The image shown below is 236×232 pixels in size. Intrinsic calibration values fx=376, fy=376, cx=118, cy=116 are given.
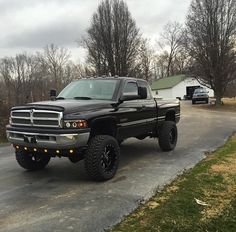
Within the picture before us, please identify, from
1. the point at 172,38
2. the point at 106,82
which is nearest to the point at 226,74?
the point at 106,82

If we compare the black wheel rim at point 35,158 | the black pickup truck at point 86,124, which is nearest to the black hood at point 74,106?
the black pickup truck at point 86,124

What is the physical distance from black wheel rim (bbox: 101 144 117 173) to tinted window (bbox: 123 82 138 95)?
4.84 feet

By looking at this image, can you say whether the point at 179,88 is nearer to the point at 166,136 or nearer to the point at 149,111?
the point at 166,136

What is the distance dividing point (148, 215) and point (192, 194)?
3.78ft

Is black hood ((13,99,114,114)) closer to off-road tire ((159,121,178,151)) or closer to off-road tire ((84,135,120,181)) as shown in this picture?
off-road tire ((84,135,120,181))

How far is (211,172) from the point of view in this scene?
747 centimetres

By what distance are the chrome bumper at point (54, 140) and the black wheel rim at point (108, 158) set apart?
0.54m

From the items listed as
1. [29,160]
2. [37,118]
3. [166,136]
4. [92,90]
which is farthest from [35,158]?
[166,136]

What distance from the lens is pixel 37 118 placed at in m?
6.84

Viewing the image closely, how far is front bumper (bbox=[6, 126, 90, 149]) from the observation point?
6.51m

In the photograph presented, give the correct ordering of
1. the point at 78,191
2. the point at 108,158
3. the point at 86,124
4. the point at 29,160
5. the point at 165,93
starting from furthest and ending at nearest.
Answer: the point at 165,93
the point at 29,160
the point at 108,158
the point at 86,124
the point at 78,191

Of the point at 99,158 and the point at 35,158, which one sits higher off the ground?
the point at 99,158

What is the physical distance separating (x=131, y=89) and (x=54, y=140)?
2.65 metres

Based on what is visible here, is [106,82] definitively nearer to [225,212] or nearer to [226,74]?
[225,212]
